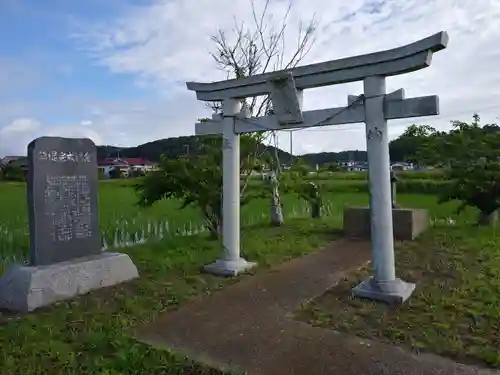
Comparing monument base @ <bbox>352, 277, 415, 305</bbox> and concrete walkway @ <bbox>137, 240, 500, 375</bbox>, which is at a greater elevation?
monument base @ <bbox>352, 277, 415, 305</bbox>

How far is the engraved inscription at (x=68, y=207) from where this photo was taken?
4844 millimetres

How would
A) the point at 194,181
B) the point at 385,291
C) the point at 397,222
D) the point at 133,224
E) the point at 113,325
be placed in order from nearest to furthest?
the point at 113,325
the point at 385,291
the point at 194,181
the point at 397,222
the point at 133,224

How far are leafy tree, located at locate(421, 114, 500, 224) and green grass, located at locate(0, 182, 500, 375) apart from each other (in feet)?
4.55

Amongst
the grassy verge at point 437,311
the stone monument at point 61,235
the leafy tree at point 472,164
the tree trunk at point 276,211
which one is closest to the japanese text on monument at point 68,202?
the stone monument at point 61,235

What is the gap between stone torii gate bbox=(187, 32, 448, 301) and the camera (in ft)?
13.9

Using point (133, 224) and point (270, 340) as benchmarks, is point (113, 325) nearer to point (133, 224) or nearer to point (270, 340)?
point (270, 340)

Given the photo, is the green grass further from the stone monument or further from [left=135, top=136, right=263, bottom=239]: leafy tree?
[left=135, top=136, right=263, bottom=239]: leafy tree

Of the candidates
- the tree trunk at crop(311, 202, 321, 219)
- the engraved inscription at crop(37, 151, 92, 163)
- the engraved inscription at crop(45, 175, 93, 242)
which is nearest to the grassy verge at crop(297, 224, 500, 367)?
the engraved inscription at crop(45, 175, 93, 242)

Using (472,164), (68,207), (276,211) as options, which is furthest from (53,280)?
(472,164)

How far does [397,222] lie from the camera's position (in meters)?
8.17

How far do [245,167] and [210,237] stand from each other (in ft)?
5.05

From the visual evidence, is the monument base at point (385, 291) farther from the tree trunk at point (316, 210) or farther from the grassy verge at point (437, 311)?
the tree trunk at point (316, 210)

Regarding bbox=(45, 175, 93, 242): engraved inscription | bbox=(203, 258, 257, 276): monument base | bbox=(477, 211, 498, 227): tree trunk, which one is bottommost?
bbox=(203, 258, 257, 276): monument base

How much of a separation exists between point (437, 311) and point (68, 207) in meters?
4.02
